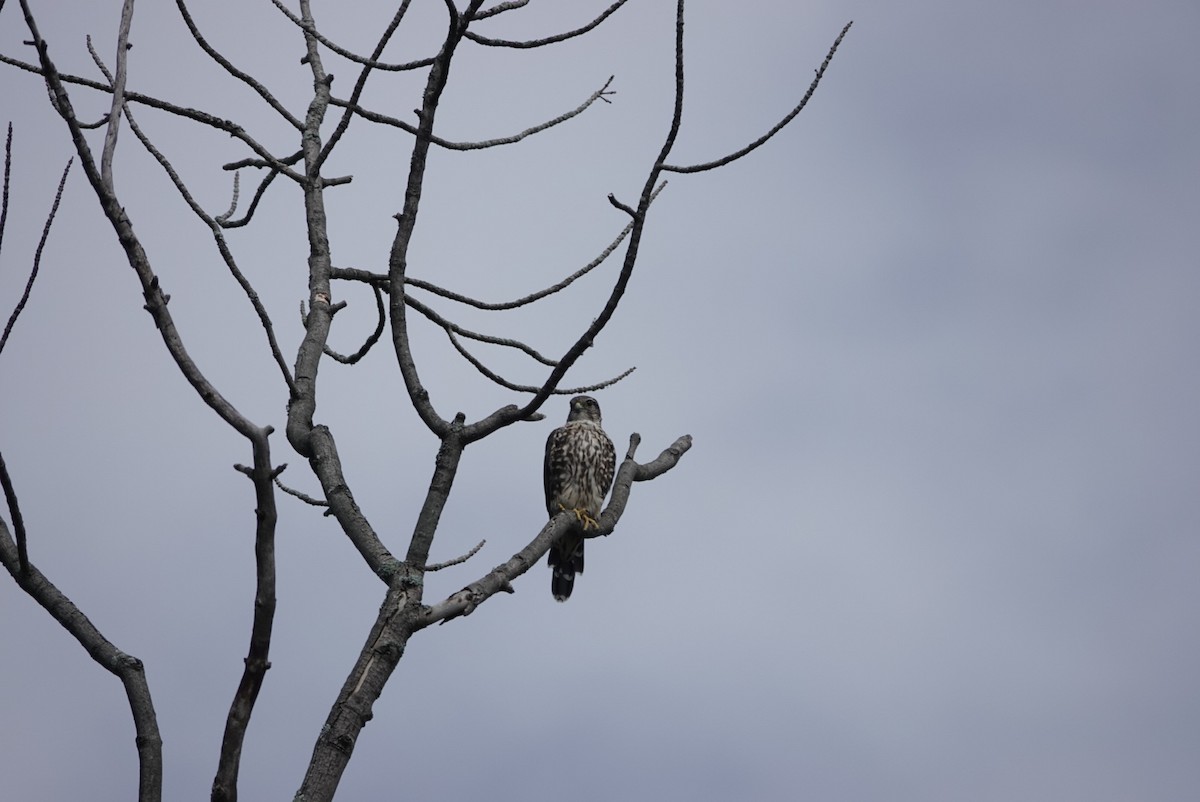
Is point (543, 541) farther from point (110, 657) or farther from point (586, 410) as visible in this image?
point (586, 410)

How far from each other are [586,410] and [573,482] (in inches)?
30.8

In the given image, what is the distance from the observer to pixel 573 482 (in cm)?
815

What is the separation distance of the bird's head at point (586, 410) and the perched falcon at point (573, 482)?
32cm

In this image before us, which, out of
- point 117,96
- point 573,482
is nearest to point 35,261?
point 117,96

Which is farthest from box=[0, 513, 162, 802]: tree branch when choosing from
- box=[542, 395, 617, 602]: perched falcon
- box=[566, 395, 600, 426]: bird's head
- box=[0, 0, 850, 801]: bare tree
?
box=[566, 395, 600, 426]: bird's head

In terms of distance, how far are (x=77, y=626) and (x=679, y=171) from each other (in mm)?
1614

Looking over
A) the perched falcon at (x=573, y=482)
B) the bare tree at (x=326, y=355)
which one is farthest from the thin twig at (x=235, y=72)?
the perched falcon at (x=573, y=482)

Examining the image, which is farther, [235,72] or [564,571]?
[564,571]

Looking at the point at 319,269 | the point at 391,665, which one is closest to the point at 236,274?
the point at 319,269

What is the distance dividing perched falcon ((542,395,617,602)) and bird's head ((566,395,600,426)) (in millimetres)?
315

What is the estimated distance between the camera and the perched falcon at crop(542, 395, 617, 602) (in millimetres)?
8078

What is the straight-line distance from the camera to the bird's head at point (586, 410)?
8766 millimetres

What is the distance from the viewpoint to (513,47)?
320 cm

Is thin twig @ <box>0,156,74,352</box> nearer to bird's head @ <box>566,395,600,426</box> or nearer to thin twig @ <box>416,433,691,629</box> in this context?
thin twig @ <box>416,433,691,629</box>
